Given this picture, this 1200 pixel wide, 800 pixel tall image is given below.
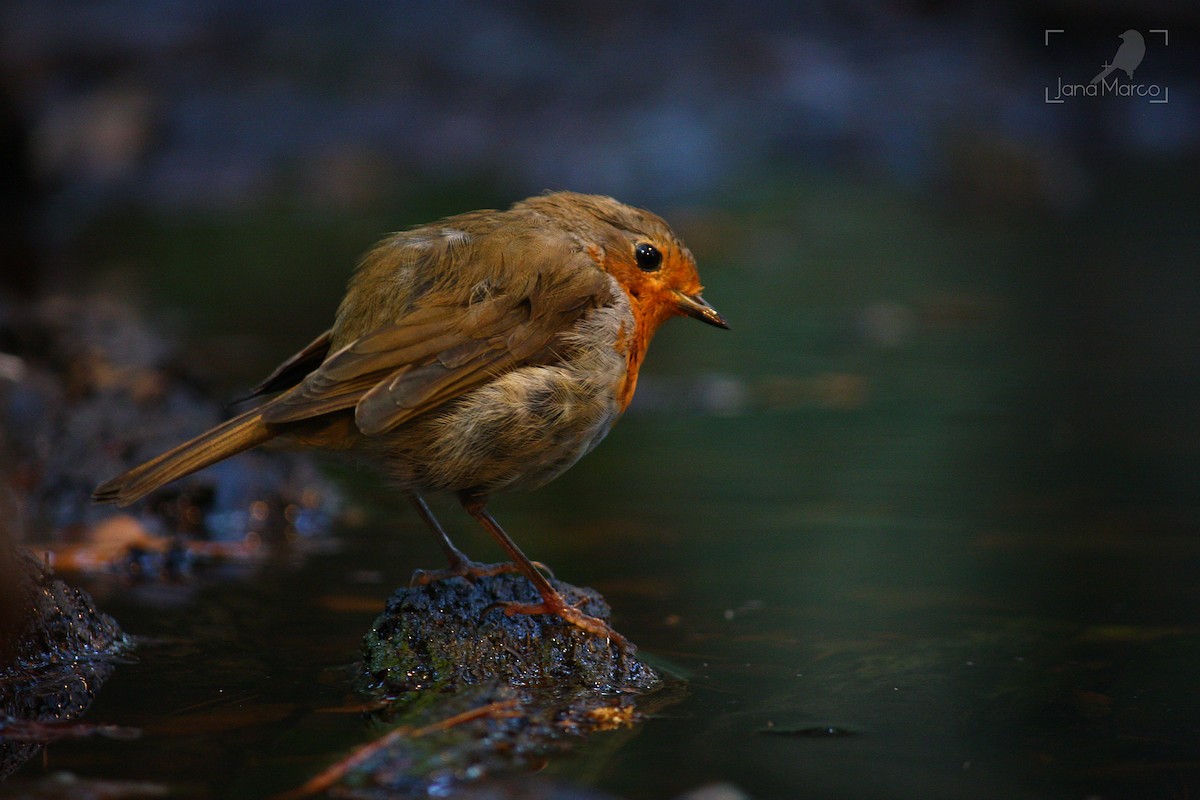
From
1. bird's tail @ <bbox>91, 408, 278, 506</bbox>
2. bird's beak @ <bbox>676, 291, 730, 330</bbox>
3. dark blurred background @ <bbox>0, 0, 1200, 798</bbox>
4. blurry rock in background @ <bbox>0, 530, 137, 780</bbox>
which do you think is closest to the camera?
blurry rock in background @ <bbox>0, 530, 137, 780</bbox>

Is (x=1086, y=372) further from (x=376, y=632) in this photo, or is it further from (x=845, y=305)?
(x=376, y=632)

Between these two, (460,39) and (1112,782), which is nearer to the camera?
(1112,782)

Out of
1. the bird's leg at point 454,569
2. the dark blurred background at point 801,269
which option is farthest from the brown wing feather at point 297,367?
the dark blurred background at point 801,269

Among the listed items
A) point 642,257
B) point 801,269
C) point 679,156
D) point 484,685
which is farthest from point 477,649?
point 679,156

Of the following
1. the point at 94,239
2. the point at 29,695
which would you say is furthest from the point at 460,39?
the point at 29,695

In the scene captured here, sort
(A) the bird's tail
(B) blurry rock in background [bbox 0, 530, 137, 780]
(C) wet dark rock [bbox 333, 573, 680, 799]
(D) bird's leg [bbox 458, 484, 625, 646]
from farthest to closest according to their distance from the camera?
1. (D) bird's leg [bbox 458, 484, 625, 646]
2. (A) the bird's tail
3. (B) blurry rock in background [bbox 0, 530, 137, 780]
4. (C) wet dark rock [bbox 333, 573, 680, 799]

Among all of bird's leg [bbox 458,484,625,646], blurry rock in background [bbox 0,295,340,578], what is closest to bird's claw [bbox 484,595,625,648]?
bird's leg [bbox 458,484,625,646]

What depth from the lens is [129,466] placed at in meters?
5.35

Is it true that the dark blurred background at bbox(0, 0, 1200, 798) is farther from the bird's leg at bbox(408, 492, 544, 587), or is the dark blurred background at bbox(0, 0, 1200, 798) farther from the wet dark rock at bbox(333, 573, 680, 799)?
the bird's leg at bbox(408, 492, 544, 587)

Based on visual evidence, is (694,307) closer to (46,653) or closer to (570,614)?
Result: (570,614)

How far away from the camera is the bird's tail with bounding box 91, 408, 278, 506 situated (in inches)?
142

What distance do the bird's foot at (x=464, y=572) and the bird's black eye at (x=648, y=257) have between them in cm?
87

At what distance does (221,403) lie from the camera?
6.23m

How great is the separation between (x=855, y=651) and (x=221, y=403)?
3.13 m
